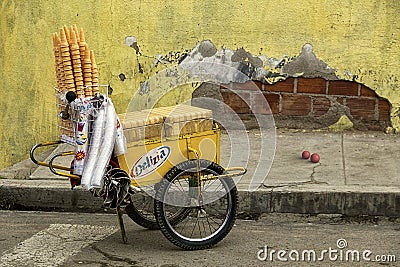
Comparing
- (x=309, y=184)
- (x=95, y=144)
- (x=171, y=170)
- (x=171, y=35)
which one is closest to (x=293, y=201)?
(x=309, y=184)

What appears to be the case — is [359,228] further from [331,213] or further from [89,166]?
[89,166]

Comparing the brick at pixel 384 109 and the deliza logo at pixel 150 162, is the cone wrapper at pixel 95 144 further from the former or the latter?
the brick at pixel 384 109

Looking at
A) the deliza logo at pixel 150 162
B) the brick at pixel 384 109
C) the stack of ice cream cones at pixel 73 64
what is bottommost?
the deliza logo at pixel 150 162

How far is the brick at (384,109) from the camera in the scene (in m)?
7.99

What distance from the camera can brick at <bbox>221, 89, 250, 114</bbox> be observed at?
8.15 meters

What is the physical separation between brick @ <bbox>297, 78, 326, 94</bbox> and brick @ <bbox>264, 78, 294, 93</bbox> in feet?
0.26

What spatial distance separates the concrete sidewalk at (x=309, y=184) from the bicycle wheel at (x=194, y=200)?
83cm

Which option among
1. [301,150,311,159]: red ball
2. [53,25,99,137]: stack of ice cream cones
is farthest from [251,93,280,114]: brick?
[53,25,99,137]: stack of ice cream cones

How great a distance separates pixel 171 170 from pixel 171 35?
2833 millimetres

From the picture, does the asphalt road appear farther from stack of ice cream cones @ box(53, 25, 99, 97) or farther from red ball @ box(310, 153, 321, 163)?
stack of ice cream cones @ box(53, 25, 99, 97)

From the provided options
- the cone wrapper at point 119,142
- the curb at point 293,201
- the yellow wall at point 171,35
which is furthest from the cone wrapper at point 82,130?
the yellow wall at point 171,35

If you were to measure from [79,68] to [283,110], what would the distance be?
320cm

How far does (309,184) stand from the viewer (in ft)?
22.1

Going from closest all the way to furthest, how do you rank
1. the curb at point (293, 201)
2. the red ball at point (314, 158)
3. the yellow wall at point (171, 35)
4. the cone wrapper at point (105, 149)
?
1. the cone wrapper at point (105, 149)
2. the curb at point (293, 201)
3. the red ball at point (314, 158)
4. the yellow wall at point (171, 35)
